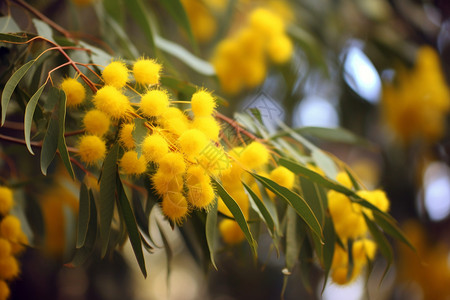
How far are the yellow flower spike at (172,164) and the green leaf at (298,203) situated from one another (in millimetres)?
126

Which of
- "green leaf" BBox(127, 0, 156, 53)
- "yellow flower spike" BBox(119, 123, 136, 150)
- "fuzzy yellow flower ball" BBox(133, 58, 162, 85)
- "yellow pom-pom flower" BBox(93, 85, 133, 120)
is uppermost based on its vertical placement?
"green leaf" BBox(127, 0, 156, 53)

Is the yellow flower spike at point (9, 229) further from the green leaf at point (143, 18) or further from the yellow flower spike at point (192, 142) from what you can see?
the green leaf at point (143, 18)

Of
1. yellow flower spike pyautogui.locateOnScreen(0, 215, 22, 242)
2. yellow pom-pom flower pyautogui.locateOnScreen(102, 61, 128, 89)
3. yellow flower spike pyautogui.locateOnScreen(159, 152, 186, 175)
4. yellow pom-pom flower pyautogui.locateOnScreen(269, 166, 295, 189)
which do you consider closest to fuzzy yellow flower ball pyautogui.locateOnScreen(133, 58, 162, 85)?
yellow pom-pom flower pyautogui.locateOnScreen(102, 61, 128, 89)

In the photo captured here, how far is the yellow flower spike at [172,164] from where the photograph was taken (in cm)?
55

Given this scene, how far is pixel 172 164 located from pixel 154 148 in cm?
3

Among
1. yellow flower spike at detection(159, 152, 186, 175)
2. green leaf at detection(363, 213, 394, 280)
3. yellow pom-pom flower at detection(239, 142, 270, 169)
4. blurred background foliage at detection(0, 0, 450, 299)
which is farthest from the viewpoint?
blurred background foliage at detection(0, 0, 450, 299)

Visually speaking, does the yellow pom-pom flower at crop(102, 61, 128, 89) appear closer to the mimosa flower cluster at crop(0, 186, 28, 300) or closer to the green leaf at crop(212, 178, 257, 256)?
the green leaf at crop(212, 178, 257, 256)

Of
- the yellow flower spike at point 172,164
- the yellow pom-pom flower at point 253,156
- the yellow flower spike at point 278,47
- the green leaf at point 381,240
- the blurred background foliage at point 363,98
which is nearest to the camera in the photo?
the yellow flower spike at point 172,164

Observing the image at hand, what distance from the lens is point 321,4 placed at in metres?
1.82

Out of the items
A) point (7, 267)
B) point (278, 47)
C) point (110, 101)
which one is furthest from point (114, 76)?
point (278, 47)

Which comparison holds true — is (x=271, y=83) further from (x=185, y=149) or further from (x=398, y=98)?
(x=185, y=149)

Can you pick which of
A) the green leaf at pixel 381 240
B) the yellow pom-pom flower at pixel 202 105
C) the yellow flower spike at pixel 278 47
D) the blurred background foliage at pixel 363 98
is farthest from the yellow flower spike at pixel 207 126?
the blurred background foliage at pixel 363 98

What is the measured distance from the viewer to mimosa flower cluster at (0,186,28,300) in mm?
707

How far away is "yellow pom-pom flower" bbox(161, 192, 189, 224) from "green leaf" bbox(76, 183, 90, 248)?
142 millimetres
